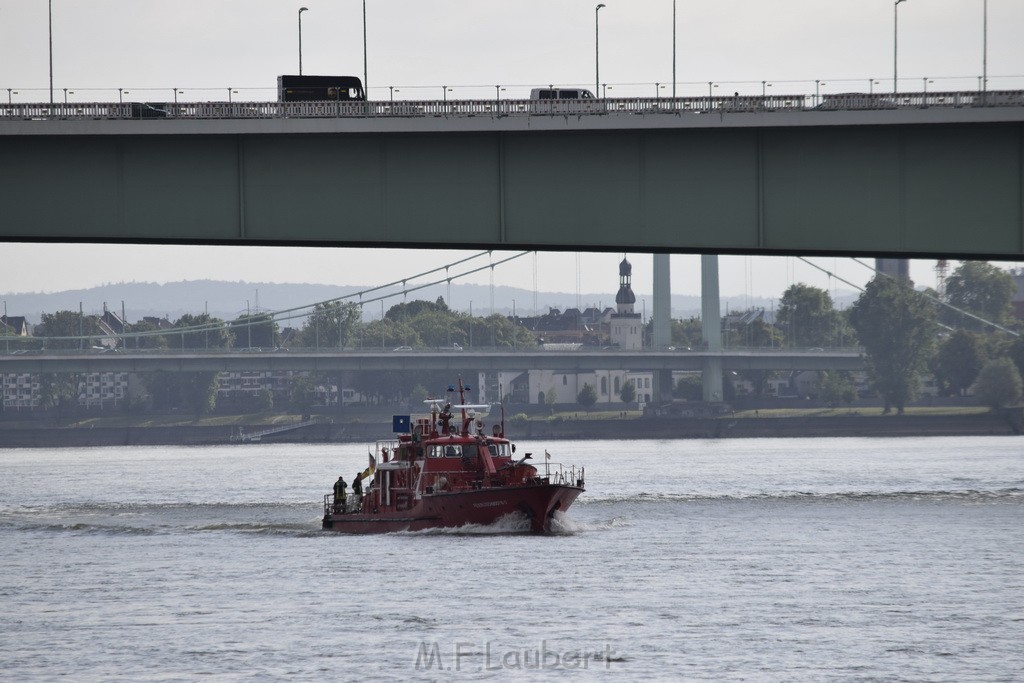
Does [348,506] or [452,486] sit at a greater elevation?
[452,486]

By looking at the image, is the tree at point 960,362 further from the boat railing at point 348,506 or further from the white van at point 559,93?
the white van at point 559,93

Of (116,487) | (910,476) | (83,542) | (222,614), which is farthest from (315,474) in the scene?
(222,614)

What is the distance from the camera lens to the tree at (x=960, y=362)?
7687 inches

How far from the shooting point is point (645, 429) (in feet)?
607

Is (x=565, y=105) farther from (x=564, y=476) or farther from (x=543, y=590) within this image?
(x=543, y=590)

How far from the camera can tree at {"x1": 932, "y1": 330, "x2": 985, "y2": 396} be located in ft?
641

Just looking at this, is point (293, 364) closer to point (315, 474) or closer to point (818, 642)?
point (315, 474)

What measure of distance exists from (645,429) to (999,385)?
36708mm

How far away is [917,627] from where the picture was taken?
39.3m

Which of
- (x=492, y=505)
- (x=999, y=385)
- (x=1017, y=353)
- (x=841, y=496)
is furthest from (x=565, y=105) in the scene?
(x=1017, y=353)

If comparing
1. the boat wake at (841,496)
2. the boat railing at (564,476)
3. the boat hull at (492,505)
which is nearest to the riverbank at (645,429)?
the boat railing at (564,476)

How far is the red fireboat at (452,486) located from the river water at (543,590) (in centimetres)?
89

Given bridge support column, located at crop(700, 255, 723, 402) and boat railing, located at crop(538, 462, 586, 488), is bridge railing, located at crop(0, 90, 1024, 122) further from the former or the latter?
bridge support column, located at crop(700, 255, 723, 402)

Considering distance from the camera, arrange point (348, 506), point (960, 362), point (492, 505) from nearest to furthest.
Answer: point (492, 505)
point (348, 506)
point (960, 362)
